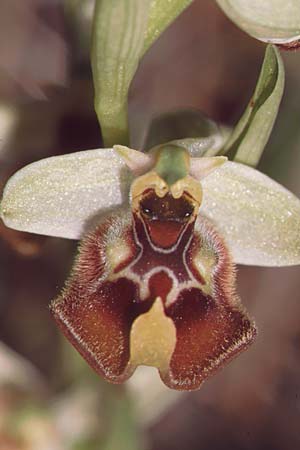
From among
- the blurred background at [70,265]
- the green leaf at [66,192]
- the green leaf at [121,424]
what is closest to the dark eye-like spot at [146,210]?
the green leaf at [66,192]

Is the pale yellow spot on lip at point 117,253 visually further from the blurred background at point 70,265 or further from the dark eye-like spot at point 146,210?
the blurred background at point 70,265

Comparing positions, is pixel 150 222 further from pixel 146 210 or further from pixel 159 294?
pixel 159 294

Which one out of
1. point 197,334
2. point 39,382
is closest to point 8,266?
point 39,382

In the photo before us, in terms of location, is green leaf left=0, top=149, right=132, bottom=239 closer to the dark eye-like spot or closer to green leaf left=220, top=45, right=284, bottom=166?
the dark eye-like spot

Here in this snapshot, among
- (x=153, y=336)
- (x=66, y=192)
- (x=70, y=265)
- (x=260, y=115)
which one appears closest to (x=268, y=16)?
(x=260, y=115)

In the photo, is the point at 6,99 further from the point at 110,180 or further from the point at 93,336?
the point at 93,336

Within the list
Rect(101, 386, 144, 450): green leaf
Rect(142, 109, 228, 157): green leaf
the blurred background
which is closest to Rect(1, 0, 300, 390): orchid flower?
Rect(142, 109, 228, 157): green leaf
